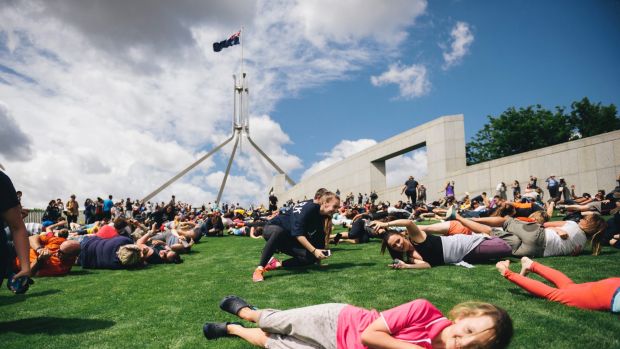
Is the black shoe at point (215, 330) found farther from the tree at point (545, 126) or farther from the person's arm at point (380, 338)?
the tree at point (545, 126)

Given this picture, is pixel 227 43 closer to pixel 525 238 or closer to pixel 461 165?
pixel 461 165

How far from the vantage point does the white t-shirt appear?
19.7 feet

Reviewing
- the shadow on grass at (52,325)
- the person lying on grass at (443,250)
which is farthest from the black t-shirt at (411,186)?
the shadow on grass at (52,325)

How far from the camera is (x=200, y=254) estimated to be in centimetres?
941

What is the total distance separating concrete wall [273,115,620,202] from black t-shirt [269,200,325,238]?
17818mm

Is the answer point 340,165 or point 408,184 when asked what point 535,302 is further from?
point 340,165

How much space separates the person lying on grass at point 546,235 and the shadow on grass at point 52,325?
16.8ft

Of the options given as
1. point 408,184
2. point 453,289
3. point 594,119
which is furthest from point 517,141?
point 453,289

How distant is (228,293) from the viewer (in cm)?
491

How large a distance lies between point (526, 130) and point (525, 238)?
4384 centimetres

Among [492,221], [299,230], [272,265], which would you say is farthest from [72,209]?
[492,221]

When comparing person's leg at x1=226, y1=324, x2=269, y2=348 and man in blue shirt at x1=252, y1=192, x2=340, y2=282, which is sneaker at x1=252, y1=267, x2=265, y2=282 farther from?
person's leg at x1=226, y1=324, x2=269, y2=348

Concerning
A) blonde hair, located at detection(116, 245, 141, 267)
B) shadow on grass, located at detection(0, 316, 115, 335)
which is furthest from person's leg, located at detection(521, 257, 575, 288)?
blonde hair, located at detection(116, 245, 141, 267)

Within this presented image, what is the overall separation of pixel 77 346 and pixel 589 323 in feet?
14.1
